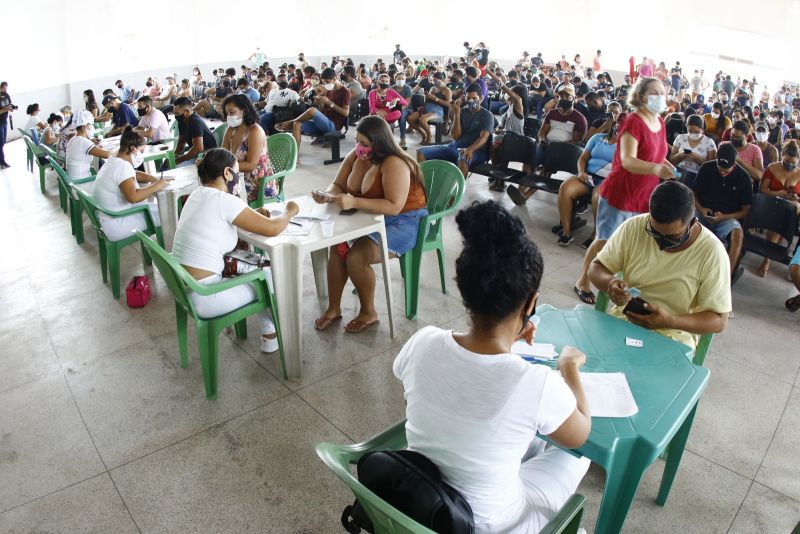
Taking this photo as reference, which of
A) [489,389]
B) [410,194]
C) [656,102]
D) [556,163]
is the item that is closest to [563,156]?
[556,163]

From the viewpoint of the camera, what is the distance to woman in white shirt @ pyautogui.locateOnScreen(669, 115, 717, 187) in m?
5.21

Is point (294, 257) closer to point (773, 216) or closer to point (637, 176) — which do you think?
point (637, 176)

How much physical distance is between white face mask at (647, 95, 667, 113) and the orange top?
140 cm

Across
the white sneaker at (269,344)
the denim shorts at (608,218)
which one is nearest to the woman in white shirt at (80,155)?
the white sneaker at (269,344)

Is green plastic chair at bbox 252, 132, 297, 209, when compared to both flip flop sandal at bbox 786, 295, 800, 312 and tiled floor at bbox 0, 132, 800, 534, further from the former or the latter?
flip flop sandal at bbox 786, 295, 800, 312

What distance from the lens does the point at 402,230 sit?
3355 mm

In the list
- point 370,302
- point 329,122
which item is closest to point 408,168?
point 370,302

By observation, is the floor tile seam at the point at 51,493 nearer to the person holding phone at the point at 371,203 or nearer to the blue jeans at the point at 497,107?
the person holding phone at the point at 371,203

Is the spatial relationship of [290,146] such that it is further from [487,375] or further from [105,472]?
[487,375]

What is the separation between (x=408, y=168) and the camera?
3.30 metres

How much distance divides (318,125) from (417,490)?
7.22 m

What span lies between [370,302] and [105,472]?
1.66 metres

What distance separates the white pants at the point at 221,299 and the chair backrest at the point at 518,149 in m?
3.59

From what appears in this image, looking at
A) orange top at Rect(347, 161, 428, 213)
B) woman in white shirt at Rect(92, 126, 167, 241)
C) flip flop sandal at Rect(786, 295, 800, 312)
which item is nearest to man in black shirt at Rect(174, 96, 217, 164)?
woman in white shirt at Rect(92, 126, 167, 241)
